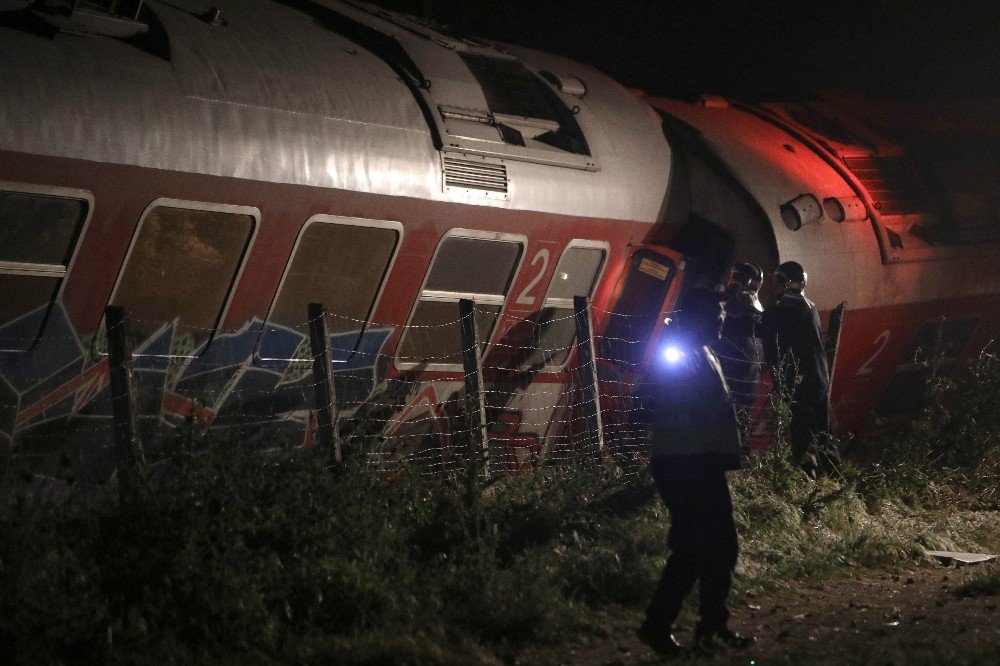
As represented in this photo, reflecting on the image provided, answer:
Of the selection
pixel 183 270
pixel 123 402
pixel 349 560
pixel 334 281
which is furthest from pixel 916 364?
pixel 123 402

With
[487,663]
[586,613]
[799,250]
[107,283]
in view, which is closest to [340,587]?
[487,663]

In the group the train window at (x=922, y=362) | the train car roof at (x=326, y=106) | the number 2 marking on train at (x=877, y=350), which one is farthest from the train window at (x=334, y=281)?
the train window at (x=922, y=362)

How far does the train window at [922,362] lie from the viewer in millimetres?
11516

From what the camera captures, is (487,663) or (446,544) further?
(446,544)

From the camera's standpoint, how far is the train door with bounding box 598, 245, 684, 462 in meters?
9.71

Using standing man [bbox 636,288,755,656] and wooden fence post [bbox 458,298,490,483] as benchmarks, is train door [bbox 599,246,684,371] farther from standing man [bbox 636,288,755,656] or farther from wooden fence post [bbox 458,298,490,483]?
standing man [bbox 636,288,755,656]

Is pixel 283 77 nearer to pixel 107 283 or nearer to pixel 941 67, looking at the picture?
pixel 107 283

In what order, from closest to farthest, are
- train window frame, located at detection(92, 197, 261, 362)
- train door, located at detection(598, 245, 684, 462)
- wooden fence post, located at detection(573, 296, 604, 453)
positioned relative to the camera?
train window frame, located at detection(92, 197, 261, 362), wooden fence post, located at detection(573, 296, 604, 453), train door, located at detection(598, 245, 684, 462)

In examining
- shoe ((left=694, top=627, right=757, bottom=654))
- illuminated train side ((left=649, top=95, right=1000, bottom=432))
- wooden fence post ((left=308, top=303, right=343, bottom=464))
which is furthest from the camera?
illuminated train side ((left=649, top=95, right=1000, bottom=432))

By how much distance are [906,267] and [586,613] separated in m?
5.58

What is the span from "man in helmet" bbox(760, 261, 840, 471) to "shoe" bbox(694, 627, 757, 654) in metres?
3.55

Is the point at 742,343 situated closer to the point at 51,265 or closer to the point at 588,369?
the point at 588,369

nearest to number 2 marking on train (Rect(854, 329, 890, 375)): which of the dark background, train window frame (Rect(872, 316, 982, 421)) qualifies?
train window frame (Rect(872, 316, 982, 421))

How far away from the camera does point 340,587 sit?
609 cm
